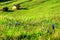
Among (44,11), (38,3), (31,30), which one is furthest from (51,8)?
(31,30)

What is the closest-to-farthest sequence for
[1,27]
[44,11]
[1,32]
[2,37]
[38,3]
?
[2,37]
[1,32]
[1,27]
[44,11]
[38,3]

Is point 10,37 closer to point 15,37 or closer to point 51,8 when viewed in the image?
point 15,37

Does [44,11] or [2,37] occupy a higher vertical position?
[2,37]

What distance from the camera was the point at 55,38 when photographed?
7.04 metres

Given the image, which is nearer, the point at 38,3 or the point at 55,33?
the point at 55,33

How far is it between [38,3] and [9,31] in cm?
→ 4829

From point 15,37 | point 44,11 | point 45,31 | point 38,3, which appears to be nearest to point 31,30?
point 45,31

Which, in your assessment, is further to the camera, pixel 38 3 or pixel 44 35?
pixel 38 3

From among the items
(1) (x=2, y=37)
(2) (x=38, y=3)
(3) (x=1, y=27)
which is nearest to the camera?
(1) (x=2, y=37)

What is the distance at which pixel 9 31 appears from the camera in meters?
7.70

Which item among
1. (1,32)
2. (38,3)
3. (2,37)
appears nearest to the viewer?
(2,37)

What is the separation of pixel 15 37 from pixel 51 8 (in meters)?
41.1

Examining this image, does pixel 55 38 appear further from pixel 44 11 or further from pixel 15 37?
pixel 44 11

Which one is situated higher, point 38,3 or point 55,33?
point 55,33
